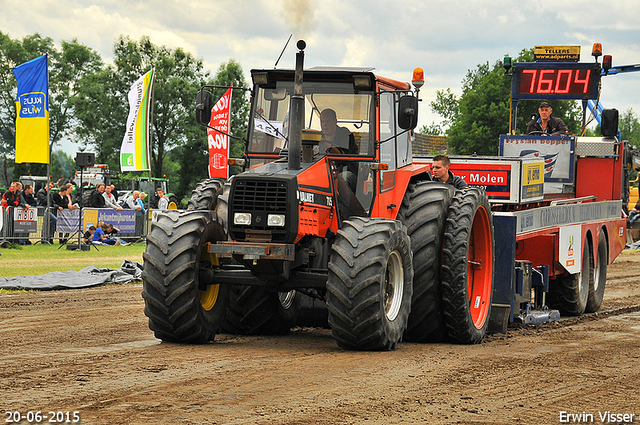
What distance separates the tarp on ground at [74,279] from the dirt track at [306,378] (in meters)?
4.41

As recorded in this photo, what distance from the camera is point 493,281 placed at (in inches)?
382

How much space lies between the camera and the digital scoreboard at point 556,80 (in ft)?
47.8

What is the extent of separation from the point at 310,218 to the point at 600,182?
7844 millimetres

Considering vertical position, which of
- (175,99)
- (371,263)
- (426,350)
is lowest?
(426,350)

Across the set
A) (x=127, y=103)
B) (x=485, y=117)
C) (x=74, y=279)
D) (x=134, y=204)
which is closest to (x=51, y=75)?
(x=127, y=103)

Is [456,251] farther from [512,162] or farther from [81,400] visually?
[81,400]

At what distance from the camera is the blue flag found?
65.9 ft

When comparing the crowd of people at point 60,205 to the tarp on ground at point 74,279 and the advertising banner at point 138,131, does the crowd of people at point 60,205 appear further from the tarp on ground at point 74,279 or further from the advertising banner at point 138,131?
the tarp on ground at point 74,279

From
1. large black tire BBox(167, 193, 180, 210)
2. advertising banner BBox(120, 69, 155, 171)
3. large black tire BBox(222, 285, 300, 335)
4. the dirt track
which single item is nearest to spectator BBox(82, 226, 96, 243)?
advertising banner BBox(120, 69, 155, 171)

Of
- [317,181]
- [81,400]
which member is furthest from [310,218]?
[81,400]

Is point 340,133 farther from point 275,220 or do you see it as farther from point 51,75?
point 51,75

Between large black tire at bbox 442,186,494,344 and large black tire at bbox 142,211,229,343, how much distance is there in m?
2.47

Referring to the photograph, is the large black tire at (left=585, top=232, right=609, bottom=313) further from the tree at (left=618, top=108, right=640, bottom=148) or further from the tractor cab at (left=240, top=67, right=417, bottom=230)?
the tree at (left=618, top=108, right=640, bottom=148)

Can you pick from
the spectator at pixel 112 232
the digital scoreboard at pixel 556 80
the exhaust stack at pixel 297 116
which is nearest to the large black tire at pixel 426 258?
the exhaust stack at pixel 297 116
